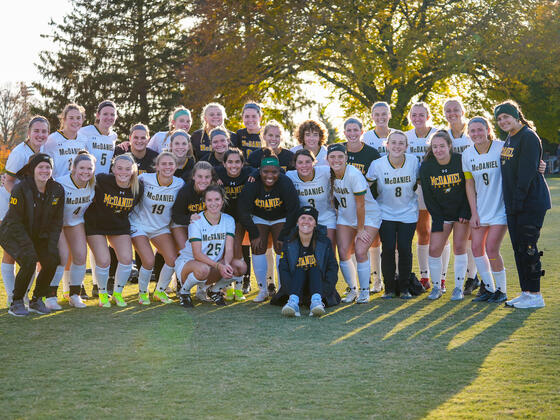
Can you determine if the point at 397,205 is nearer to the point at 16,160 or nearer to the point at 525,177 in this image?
the point at 525,177

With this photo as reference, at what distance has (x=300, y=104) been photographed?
2236cm

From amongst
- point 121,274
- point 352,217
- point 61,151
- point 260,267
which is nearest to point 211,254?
point 260,267

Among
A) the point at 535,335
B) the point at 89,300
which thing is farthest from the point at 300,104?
the point at 535,335

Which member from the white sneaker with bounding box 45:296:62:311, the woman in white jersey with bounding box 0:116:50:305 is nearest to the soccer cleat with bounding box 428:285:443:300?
the white sneaker with bounding box 45:296:62:311

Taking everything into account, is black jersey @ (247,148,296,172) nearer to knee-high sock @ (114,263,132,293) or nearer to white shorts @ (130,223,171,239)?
white shorts @ (130,223,171,239)

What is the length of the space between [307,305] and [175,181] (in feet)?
6.67

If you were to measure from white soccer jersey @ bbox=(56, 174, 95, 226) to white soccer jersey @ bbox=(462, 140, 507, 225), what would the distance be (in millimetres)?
4105

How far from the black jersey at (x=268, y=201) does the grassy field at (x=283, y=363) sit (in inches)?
37.3

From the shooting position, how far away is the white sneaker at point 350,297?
7.14m

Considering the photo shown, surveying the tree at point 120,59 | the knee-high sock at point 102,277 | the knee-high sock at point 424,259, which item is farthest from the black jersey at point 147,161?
the tree at point 120,59

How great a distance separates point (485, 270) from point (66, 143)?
4833mm

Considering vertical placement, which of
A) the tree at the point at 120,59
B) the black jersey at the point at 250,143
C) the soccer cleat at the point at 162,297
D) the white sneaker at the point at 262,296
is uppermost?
the tree at the point at 120,59

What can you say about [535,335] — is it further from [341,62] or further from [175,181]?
[341,62]

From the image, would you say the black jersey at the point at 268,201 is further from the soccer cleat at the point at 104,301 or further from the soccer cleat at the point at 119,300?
the soccer cleat at the point at 104,301
